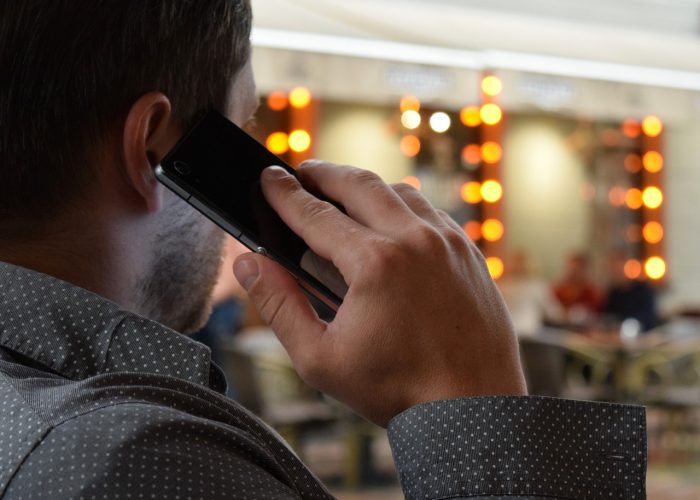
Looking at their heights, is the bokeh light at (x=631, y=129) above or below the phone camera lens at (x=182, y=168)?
below

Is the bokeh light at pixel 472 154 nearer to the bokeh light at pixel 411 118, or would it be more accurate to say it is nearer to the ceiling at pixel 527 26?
the bokeh light at pixel 411 118

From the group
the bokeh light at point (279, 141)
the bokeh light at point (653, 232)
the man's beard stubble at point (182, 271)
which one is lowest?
the bokeh light at point (653, 232)

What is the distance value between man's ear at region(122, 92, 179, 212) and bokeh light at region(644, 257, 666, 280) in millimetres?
9820

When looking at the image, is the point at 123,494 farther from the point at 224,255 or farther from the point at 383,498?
the point at 383,498

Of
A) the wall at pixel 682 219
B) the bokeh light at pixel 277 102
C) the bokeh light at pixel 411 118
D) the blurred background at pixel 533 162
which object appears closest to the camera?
the blurred background at pixel 533 162

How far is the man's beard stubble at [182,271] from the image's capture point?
876 millimetres

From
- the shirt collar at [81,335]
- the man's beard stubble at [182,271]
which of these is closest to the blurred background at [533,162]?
the man's beard stubble at [182,271]

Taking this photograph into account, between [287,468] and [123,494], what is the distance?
0.15 meters

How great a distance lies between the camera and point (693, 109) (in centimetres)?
695

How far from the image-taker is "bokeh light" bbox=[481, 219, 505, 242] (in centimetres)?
941

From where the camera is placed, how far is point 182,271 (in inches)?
36.0

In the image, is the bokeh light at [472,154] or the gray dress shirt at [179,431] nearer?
the gray dress shirt at [179,431]

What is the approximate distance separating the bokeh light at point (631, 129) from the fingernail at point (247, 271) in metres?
9.71

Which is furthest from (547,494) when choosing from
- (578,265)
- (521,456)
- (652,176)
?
(652,176)
